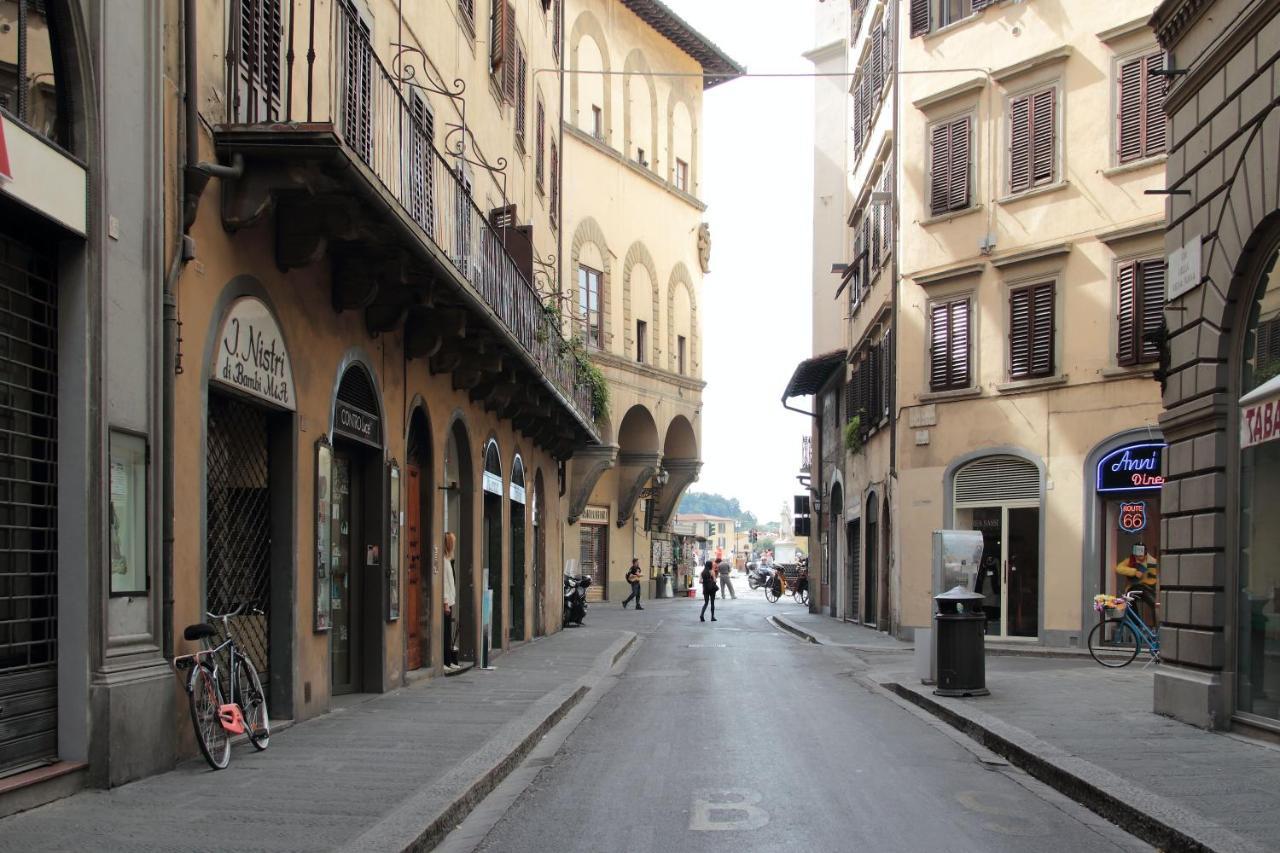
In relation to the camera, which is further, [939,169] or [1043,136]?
[939,169]

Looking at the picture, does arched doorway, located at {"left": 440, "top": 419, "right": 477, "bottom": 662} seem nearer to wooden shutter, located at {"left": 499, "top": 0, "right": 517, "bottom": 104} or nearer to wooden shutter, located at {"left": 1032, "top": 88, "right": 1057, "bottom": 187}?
wooden shutter, located at {"left": 499, "top": 0, "right": 517, "bottom": 104}

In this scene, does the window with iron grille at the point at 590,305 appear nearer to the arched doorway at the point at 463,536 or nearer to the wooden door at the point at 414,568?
the arched doorway at the point at 463,536

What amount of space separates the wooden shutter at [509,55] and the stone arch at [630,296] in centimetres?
2089

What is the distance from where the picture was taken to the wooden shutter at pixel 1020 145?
2461cm

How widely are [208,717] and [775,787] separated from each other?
12.2 feet

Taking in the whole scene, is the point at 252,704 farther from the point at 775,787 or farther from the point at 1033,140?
the point at 1033,140

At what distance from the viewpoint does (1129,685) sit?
1623 cm

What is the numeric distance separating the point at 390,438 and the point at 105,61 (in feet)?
23.6

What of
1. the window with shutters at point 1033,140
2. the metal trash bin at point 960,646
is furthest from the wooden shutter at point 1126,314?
the metal trash bin at point 960,646

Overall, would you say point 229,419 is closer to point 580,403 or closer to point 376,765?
point 376,765

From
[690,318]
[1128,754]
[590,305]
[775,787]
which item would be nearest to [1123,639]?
[1128,754]

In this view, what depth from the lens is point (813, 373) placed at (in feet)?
129

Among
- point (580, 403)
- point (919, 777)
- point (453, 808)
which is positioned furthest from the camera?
point (580, 403)

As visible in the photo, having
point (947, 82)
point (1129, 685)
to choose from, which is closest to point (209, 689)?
point (1129, 685)
